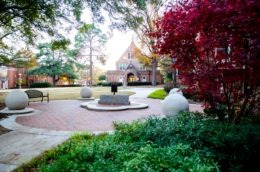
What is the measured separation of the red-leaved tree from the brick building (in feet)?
148

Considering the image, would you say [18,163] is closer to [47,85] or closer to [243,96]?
[243,96]

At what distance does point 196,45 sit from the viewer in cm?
636

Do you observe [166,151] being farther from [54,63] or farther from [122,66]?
[122,66]

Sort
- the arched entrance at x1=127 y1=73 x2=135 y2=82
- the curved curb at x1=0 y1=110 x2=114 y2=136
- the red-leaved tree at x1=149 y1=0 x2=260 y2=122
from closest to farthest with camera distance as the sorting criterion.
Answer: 1. the red-leaved tree at x1=149 y1=0 x2=260 y2=122
2. the curved curb at x1=0 y1=110 x2=114 y2=136
3. the arched entrance at x1=127 y1=73 x2=135 y2=82

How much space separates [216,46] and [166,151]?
294 centimetres

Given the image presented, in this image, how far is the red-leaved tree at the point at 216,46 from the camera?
17.6ft

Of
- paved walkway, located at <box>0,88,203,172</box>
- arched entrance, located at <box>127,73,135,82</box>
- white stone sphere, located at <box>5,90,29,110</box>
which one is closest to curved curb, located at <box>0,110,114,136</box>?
paved walkway, located at <box>0,88,203,172</box>

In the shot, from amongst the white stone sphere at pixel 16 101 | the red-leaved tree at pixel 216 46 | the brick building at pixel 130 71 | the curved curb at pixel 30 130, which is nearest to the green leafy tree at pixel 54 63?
the brick building at pixel 130 71

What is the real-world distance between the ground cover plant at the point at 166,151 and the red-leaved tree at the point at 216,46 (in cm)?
116

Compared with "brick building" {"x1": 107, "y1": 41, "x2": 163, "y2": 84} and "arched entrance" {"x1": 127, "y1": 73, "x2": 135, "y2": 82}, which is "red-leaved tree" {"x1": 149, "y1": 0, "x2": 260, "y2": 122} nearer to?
"brick building" {"x1": 107, "y1": 41, "x2": 163, "y2": 84}

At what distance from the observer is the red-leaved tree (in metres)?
5.38

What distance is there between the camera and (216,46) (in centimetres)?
589

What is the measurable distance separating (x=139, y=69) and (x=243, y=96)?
50.4m

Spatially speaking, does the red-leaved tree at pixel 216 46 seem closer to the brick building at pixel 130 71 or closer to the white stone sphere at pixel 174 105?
the white stone sphere at pixel 174 105
